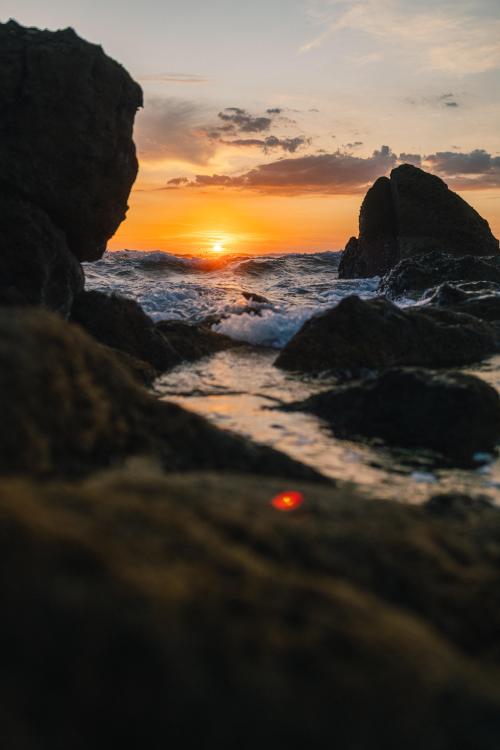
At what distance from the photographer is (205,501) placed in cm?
181

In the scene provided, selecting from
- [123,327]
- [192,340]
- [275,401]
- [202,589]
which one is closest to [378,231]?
[192,340]

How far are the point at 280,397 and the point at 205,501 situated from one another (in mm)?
4325

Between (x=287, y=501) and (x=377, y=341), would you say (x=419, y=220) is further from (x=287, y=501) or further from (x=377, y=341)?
(x=287, y=501)

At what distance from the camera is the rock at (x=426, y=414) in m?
4.57

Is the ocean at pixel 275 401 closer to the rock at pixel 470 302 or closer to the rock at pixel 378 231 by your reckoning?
the rock at pixel 470 302

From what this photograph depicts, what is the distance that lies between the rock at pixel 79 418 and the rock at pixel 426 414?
170 cm

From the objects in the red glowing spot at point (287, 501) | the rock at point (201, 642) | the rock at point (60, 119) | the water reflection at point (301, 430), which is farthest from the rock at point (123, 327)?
the rock at point (201, 642)

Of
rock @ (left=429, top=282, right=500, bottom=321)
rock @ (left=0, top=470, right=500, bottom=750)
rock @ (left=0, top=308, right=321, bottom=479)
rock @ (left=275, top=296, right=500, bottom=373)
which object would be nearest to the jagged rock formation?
rock @ (left=275, top=296, right=500, bottom=373)

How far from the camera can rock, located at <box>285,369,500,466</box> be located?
457cm

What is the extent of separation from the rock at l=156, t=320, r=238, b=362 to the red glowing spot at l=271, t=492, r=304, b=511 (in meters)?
6.31

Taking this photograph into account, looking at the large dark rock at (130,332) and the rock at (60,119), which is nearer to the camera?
the rock at (60,119)

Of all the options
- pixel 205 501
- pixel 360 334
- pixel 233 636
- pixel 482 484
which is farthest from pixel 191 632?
pixel 360 334

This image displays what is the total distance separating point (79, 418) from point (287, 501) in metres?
0.74

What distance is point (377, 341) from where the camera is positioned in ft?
26.1
